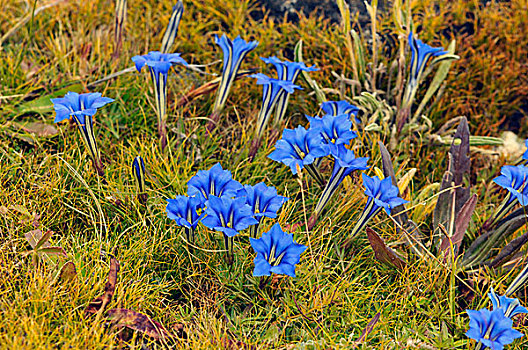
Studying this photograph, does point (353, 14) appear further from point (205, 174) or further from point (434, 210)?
point (205, 174)

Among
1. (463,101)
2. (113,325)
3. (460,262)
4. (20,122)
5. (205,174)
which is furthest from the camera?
(463,101)

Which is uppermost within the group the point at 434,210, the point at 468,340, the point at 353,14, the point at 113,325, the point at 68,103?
the point at 353,14

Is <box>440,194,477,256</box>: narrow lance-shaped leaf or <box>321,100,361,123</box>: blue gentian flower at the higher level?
<box>321,100,361,123</box>: blue gentian flower

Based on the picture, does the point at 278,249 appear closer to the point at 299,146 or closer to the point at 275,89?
the point at 299,146

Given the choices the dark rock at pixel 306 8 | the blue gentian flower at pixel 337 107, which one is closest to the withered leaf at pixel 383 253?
the blue gentian flower at pixel 337 107

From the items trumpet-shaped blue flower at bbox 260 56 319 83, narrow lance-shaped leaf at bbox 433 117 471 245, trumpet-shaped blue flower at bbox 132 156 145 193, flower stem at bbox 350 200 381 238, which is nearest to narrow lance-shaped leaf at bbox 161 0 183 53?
trumpet-shaped blue flower at bbox 260 56 319 83

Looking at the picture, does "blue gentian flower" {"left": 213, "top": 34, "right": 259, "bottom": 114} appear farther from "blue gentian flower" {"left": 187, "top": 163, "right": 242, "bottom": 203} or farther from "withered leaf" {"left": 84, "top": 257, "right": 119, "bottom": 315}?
"withered leaf" {"left": 84, "top": 257, "right": 119, "bottom": 315}

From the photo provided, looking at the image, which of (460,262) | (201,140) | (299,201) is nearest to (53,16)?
(201,140)
